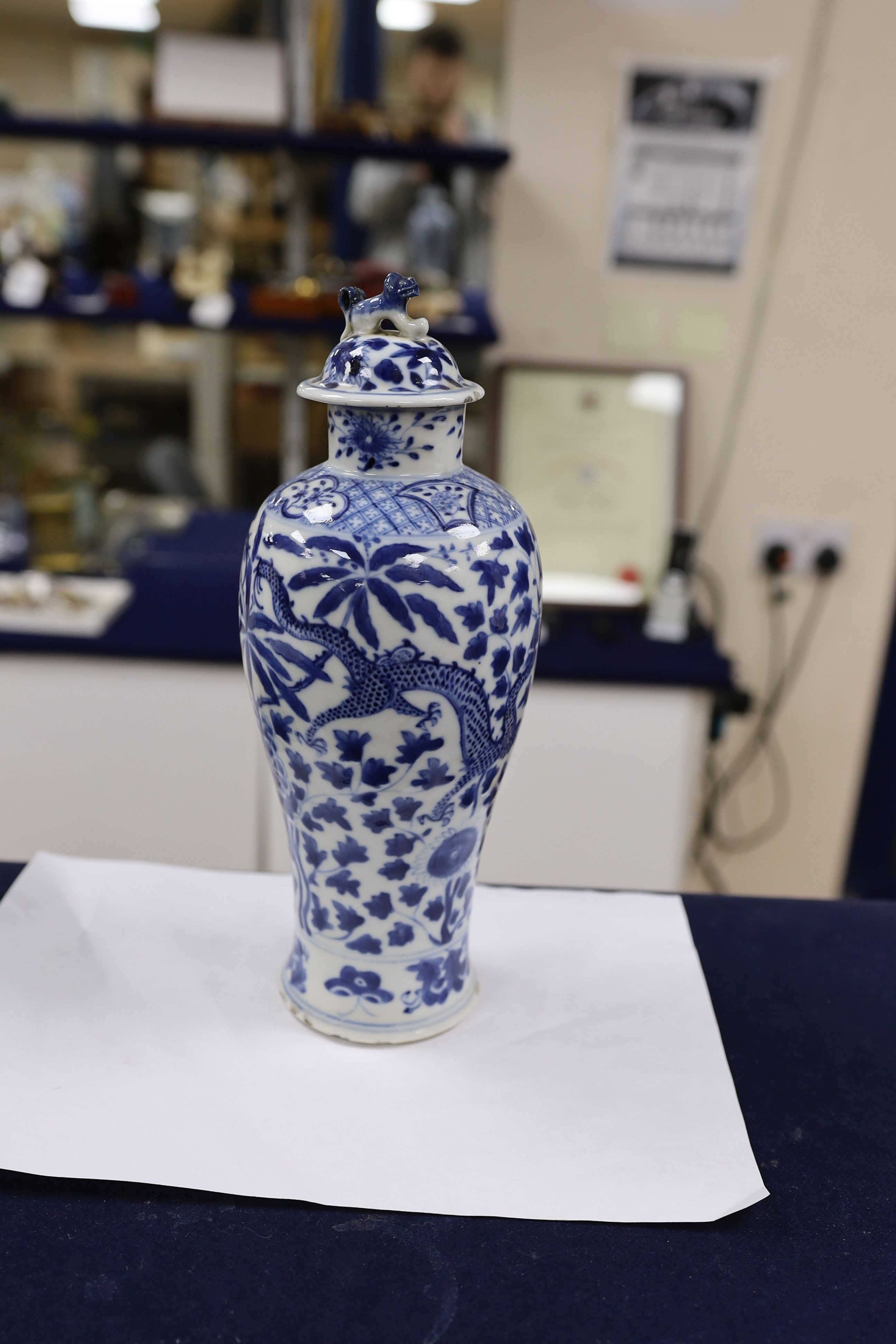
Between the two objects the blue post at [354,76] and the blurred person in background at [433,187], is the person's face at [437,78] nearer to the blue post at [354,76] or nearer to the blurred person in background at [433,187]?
the blurred person in background at [433,187]

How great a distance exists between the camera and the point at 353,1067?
2.86ft

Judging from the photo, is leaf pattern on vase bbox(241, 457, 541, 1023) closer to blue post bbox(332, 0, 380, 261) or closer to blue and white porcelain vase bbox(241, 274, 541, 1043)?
blue and white porcelain vase bbox(241, 274, 541, 1043)

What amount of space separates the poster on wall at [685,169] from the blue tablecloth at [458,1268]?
5.89 ft

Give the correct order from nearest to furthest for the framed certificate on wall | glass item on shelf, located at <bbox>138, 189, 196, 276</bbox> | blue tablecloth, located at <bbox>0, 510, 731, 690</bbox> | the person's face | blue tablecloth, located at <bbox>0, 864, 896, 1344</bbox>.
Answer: blue tablecloth, located at <bbox>0, 864, 896, 1344</bbox>
blue tablecloth, located at <bbox>0, 510, 731, 690</bbox>
the person's face
the framed certificate on wall
glass item on shelf, located at <bbox>138, 189, 196, 276</bbox>

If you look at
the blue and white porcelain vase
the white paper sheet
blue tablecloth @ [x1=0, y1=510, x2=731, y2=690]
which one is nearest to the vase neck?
the blue and white porcelain vase

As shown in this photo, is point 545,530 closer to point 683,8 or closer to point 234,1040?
point 683,8

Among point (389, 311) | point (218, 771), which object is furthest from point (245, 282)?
point (389, 311)

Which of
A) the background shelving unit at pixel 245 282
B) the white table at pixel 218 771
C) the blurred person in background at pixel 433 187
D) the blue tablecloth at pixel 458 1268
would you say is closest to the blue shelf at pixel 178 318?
the background shelving unit at pixel 245 282

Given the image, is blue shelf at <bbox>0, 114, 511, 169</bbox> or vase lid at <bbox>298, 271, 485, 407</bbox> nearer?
vase lid at <bbox>298, 271, 485, 407</bbox>

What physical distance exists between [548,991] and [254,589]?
44 cm

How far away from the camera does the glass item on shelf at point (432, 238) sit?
6.96ft

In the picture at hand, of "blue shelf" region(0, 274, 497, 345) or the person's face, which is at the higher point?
the person's face

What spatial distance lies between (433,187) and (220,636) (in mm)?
1005

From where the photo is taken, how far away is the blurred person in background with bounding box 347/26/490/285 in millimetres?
2123
